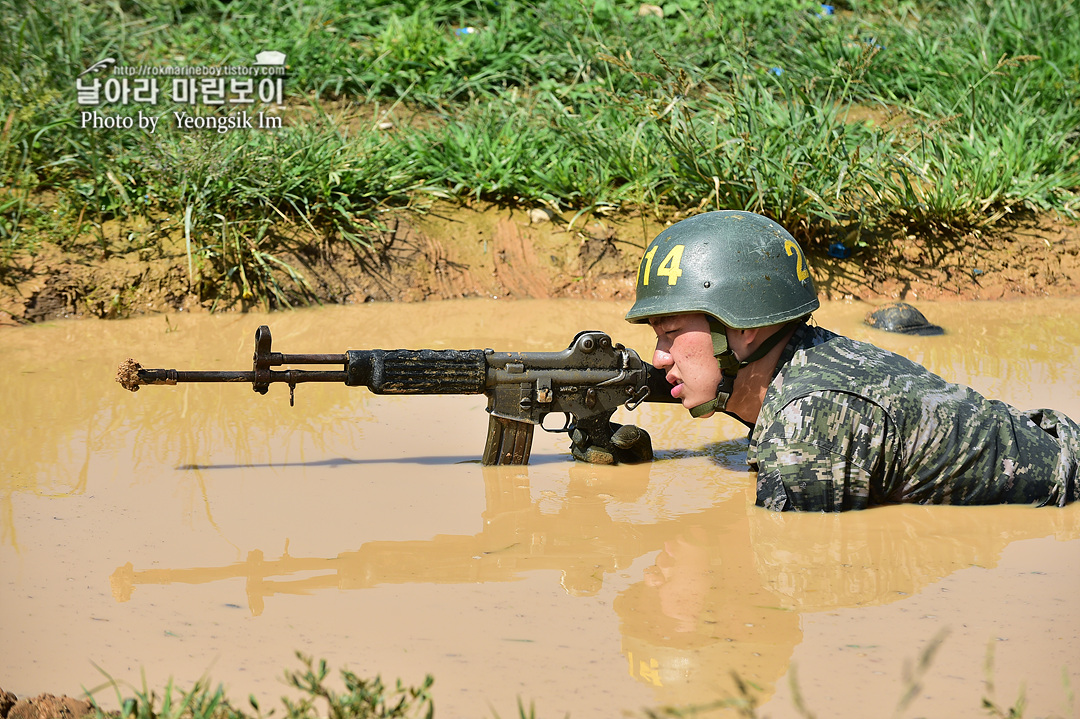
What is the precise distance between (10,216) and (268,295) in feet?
5.53

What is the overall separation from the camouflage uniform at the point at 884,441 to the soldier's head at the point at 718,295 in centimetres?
19

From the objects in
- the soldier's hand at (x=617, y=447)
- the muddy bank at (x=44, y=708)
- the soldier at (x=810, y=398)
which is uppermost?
the soldier at (x=810, y=398)

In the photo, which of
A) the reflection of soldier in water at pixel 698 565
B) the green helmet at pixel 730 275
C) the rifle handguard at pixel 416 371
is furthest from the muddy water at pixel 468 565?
the green helmet at pixel 730 275

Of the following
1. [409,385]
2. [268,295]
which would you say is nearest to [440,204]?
[268,295]

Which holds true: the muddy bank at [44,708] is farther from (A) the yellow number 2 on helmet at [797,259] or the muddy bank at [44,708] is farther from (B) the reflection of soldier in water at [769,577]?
(A) the yellow number 2 on helmet at [797,259]

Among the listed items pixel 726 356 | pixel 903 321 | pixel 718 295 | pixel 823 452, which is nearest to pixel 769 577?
pixel 823 452

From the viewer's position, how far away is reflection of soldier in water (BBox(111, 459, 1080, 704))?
2.77 meters

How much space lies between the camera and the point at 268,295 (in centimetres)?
660

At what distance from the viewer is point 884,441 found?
11.9 ft

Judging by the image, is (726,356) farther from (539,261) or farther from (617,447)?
(539,261)

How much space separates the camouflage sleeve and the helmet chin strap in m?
0.24

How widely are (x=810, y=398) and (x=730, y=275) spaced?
0.51 metres

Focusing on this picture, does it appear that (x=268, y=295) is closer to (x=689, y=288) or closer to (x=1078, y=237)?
(x=689, y=288)

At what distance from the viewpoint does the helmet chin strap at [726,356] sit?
381 cm
